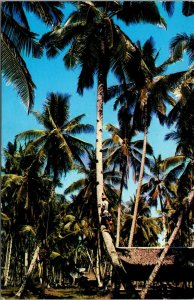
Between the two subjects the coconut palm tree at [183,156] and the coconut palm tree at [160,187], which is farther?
the coconut palm tree at [160,187]

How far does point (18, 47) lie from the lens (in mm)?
10023

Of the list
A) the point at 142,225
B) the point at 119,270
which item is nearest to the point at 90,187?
the point at 142,225

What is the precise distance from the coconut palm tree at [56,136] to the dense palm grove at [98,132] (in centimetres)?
6

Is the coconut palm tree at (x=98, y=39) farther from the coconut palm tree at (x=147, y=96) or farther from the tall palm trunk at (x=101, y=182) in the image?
the coconut palm tree at (x=147, y=96)

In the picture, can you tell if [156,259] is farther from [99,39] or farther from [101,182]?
[99,39]

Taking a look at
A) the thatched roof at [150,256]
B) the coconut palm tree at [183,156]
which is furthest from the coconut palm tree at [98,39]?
the thatched roof at [150,256]

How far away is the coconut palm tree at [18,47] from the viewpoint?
9.25m

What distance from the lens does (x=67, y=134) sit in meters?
23.7

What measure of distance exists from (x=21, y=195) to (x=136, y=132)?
9.06 m

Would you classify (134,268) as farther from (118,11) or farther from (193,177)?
(118,11)

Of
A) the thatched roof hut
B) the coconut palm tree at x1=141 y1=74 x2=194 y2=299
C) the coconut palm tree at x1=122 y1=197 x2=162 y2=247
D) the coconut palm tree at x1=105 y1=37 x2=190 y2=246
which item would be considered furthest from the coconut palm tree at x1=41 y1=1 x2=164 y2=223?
the coconut palm tree at x1=122 y1=197 x2=162 y2=247

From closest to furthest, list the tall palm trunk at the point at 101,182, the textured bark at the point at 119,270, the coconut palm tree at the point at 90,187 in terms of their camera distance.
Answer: the textured bark at the point at 119,270, the tall palm trunk at the point at 101,182, the coconut palm tree at the point at 90,187

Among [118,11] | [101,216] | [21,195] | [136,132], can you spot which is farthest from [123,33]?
[21,195]

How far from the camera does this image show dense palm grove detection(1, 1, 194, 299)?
1182cm
